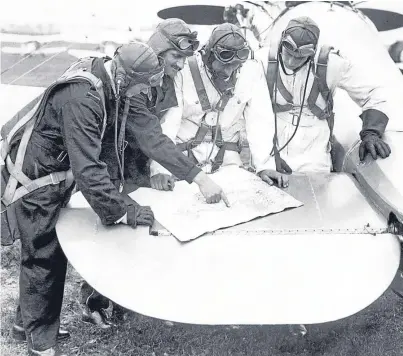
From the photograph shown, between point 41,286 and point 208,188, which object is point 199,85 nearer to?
point 208,188

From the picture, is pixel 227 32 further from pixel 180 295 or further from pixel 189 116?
pixel 180 295

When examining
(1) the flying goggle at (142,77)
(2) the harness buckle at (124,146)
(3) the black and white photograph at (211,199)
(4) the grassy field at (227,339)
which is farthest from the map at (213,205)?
(4) the grassy field at (227,339)

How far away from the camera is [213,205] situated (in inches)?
120

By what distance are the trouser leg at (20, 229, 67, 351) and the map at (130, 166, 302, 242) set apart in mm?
528

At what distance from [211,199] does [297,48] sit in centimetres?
113

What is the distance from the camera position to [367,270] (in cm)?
260

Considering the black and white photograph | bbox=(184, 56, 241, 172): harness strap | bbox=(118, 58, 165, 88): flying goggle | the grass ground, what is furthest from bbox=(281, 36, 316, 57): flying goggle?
the grass ground

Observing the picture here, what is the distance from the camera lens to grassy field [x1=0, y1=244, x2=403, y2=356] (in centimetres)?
348

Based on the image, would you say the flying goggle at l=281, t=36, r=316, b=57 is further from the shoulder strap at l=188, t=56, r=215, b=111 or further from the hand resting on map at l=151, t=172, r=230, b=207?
the hand resting on map at l=151, t=172, r=230, b=207

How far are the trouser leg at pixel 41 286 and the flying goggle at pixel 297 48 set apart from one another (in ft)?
5.81

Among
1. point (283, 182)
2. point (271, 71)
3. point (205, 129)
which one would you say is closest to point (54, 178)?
point (205, 129)

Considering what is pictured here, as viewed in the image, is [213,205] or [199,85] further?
[199,85]

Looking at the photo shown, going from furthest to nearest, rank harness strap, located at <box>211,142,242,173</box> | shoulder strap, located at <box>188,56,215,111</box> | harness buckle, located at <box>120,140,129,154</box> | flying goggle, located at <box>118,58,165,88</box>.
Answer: harness strap, located at <box>211,142,242,173</box>, shoulder strap, located at <box>188,56,215,111</box>, harness buckle, located at <box>120,140,129,154</box>, flying goggle, located at <box>118,58,165,88</box>

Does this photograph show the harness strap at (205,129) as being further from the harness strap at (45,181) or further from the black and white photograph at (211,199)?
the harness strap at (45,181)
